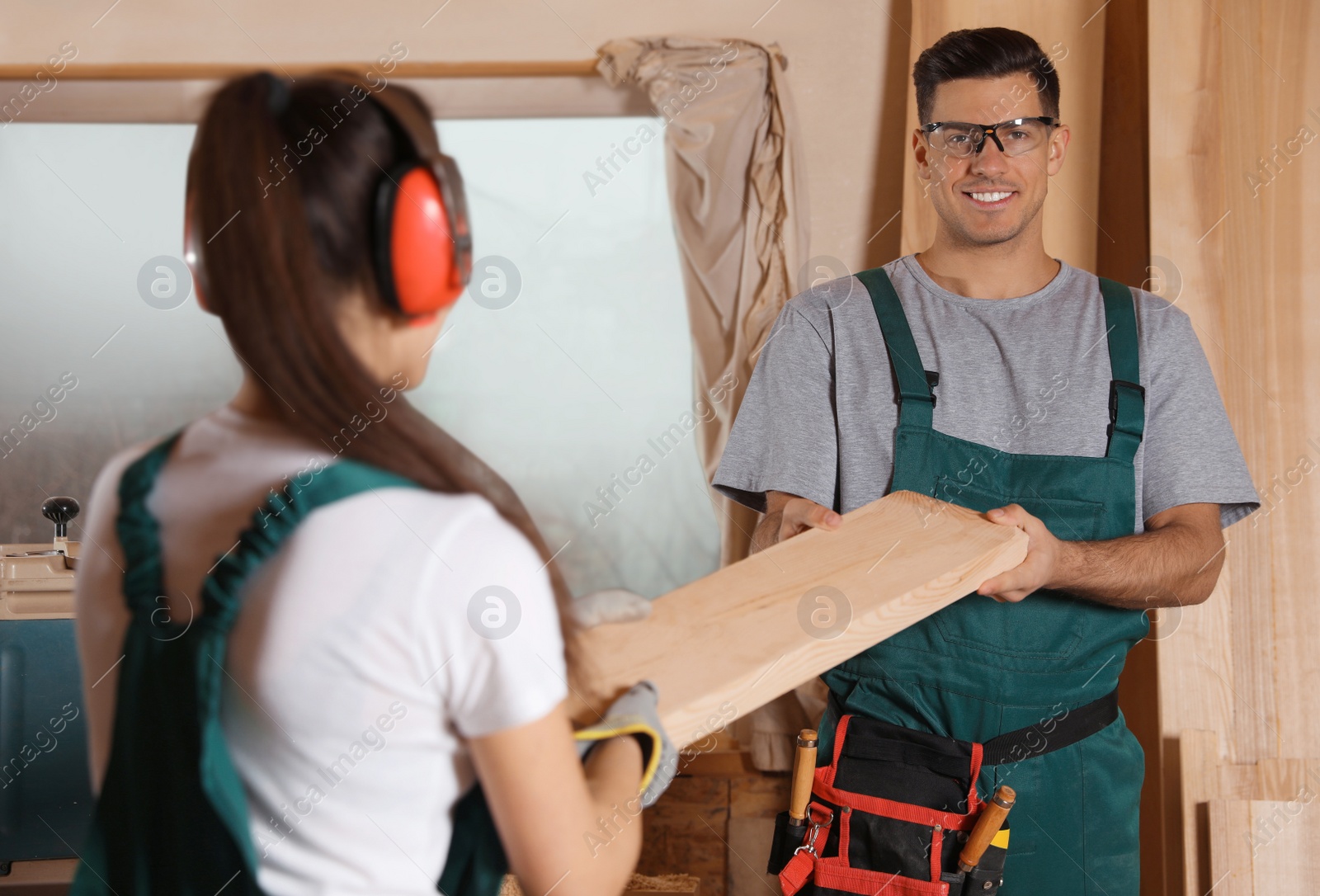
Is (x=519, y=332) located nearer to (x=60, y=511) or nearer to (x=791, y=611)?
(x=60, y=511)

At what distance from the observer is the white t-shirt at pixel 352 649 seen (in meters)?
0.58

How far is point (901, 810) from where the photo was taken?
1.37 m

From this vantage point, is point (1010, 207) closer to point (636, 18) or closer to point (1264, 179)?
point (1264, 179)

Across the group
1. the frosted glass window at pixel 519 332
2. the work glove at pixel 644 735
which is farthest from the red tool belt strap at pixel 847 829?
the frosted glass window at pixel 519 332

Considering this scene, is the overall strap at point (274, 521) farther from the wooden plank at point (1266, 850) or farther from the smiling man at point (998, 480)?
the wooden plank at point (1266, 850)

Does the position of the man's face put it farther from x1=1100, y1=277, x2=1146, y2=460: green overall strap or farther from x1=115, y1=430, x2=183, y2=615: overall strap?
x1=115, y1=430, x2=183, y2=615: overall strap

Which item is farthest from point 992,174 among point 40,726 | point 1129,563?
point 40,726

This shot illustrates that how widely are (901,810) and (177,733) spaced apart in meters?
1.08

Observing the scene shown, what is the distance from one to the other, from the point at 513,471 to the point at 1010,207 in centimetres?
220

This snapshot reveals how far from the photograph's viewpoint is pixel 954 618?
1.45 m

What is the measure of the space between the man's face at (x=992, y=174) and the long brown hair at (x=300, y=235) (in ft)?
4.24

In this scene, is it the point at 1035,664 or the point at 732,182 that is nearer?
the point at 1035,664

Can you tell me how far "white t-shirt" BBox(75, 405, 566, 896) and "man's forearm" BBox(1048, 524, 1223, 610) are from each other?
1.01m

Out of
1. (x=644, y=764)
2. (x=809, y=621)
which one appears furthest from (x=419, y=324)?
(x=809, y=621)
